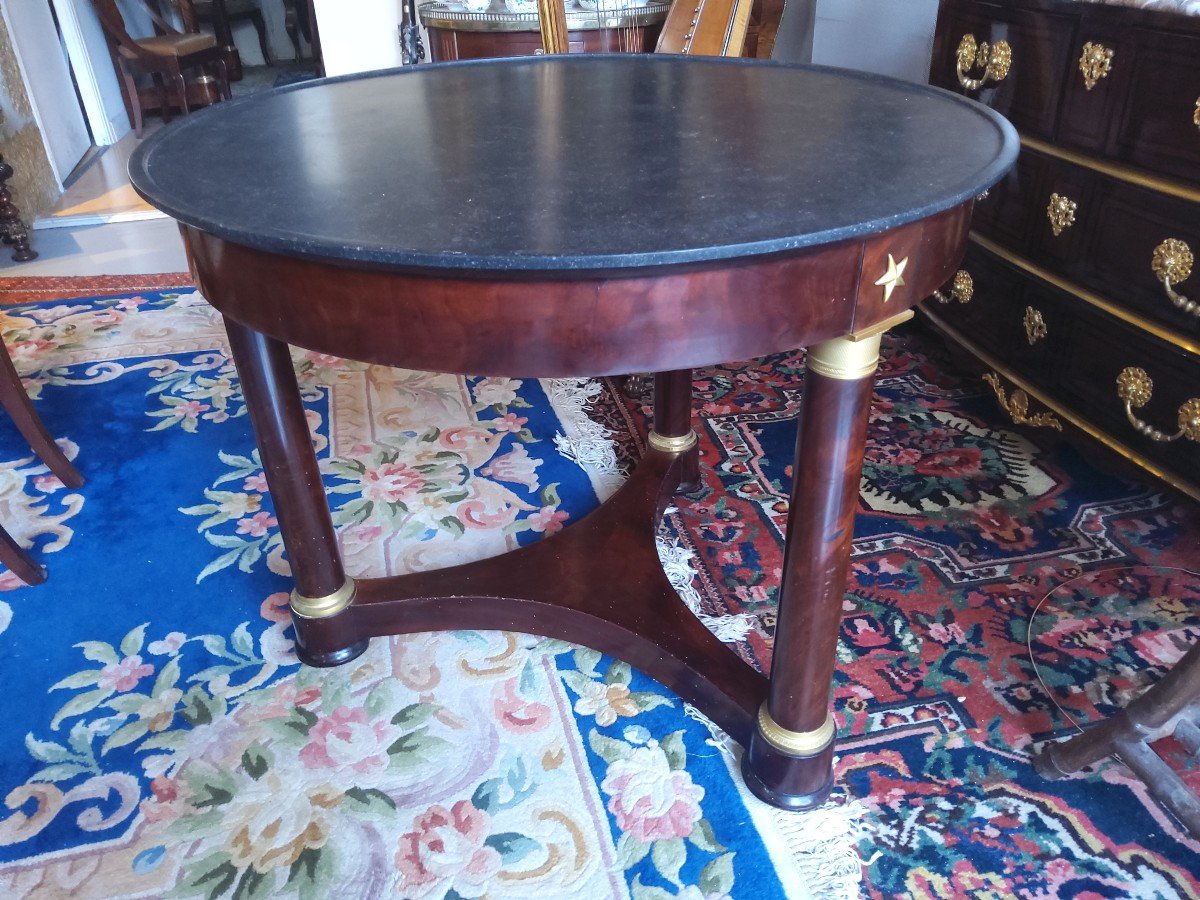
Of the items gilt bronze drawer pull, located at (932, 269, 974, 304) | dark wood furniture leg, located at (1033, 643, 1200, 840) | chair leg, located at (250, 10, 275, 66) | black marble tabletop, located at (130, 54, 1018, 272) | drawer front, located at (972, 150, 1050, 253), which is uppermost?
black marble tabletop, located at (130, 54, 1018, 272)

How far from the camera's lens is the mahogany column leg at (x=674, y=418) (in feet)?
5.77

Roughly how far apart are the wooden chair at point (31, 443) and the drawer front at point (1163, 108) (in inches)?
82.3

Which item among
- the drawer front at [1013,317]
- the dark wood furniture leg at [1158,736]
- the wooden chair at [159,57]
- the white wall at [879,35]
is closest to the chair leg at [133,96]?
the wooden chair at [159,57]

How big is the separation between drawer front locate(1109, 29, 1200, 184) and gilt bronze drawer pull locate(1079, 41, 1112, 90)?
5 cm

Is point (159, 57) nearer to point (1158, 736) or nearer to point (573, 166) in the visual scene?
point (573, 166)

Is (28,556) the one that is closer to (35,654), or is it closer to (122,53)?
(35,654)

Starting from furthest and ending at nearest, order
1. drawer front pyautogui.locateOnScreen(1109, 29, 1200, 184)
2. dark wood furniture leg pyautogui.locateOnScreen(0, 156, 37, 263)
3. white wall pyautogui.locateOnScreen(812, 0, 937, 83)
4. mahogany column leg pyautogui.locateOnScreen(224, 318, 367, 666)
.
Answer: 1. dark wood furniture leg pyautogui.locateOnScreen(0, 156, 37, 263)
2. white wall pyautogui.locateOnScreen(812, 0, 937, 83)
3. drawer front pyautogui.locateOnScreen(1109, 29, 1200, 184)
4. mahogany column leg pyautogui.locateOnScreen(224, 318, 367, 666)

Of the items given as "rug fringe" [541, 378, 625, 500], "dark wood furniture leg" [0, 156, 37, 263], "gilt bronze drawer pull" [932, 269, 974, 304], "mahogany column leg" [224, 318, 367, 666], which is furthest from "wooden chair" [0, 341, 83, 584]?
"gilt bronze drawer pull" [932, 269, 974, 304]

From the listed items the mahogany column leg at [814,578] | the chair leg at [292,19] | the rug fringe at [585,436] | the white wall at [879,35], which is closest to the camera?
the mahogany column leg at [814,578]

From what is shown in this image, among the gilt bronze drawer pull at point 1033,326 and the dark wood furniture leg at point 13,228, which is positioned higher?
the gilt bronze drawer pull at point 1033,326

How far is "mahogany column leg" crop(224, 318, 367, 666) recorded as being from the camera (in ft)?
4.00

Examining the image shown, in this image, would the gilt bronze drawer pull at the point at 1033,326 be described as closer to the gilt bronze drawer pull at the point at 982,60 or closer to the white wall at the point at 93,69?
the gilt bronze drawer pull at the point at 982,60

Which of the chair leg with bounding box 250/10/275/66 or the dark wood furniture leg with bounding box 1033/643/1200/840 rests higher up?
the dark wood furniture leg with bounding box 1033/643/1200/840

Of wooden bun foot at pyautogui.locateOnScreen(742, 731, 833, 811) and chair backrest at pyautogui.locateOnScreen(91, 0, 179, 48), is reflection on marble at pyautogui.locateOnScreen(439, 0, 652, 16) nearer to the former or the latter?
wooden bun foot at pyautogui.locateOnScreen(742, 731, 833, 811)
